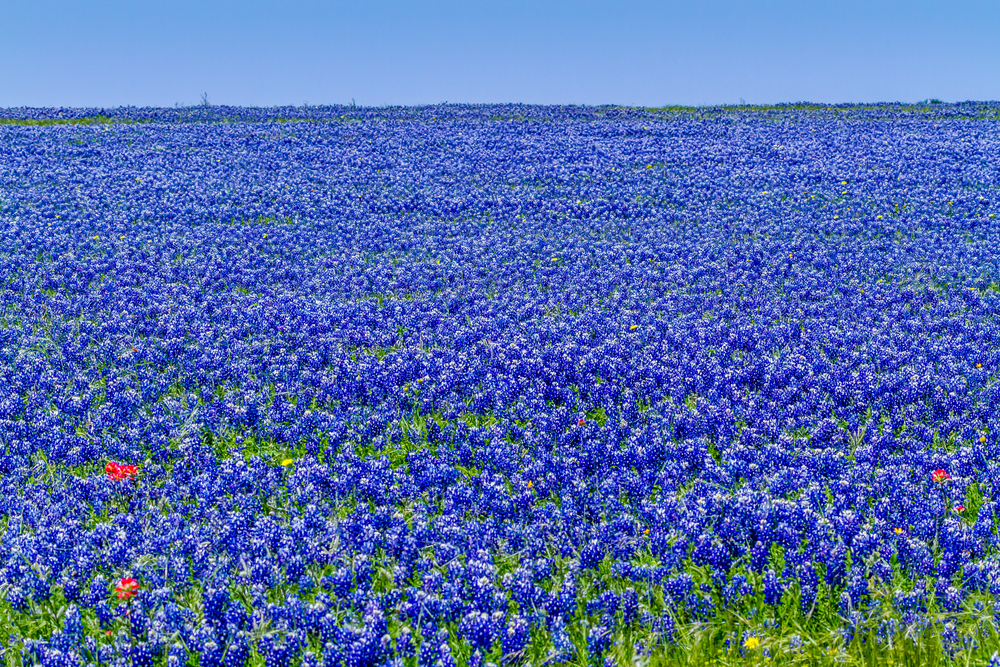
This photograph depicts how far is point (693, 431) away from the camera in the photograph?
20.7ft

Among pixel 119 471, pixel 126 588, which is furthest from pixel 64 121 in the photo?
pixel 126 588

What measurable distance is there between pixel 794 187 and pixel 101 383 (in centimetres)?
1449

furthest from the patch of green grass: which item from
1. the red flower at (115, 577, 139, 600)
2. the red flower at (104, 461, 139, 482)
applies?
the red flower at (115, 577, 139, 600)

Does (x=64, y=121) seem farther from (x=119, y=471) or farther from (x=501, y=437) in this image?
(x=501, y=437)

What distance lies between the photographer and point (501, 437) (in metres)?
6.34

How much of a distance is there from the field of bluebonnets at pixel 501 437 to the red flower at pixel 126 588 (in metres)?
0.02

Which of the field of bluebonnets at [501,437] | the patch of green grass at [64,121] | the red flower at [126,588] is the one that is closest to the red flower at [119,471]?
the field of bluebonnets at [501,437]

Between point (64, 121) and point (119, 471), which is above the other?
point (64, 121)

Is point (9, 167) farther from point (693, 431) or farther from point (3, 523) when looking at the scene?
point (693, 431)

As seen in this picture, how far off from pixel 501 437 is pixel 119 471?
2620mm

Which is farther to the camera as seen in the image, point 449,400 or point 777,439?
point 449,400

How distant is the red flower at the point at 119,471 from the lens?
5625 mm

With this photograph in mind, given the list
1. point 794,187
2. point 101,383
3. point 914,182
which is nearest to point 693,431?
point 101,383

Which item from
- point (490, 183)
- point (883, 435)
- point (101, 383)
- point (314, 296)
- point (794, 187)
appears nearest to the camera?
point (883, 435)
